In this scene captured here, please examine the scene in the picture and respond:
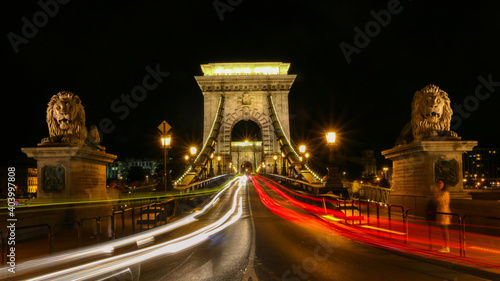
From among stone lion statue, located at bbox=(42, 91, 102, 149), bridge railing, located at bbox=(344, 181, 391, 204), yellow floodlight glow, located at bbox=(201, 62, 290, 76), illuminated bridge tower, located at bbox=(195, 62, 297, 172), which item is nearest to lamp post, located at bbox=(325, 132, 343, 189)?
bridge railing, located at bbox=(344, 181, 391, 204)

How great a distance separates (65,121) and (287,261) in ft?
33.5

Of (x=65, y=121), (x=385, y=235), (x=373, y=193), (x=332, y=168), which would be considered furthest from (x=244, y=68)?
(x=385, y=235)

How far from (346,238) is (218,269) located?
534 cm

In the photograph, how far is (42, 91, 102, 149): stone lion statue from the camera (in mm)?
15070

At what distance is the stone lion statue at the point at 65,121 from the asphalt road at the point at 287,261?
522cm

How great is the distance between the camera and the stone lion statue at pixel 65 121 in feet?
49.4

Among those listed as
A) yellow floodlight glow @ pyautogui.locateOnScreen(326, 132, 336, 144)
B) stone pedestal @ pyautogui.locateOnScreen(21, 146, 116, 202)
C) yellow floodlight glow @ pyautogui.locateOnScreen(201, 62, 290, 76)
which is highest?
yellow floodlight glow @ pyautogui.locateOnScreen(201, 62, 290, 76)

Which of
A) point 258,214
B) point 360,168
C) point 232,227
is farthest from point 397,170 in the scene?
point 360,168

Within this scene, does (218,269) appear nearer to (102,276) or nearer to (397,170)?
(102,276)

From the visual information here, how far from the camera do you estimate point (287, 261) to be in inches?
358

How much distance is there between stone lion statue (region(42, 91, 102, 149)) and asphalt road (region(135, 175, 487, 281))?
522cm

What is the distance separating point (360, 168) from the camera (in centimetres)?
8838

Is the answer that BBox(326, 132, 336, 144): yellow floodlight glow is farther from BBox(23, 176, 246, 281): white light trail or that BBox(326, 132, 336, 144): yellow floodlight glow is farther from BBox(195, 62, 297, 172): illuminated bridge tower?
BBox(195, 62, 297, 172): illuminated bridge tower

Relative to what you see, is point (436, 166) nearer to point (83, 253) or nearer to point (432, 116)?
point (432, 116)
